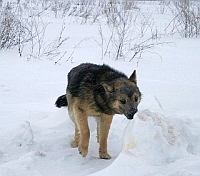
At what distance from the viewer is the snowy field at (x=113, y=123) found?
3.16 m

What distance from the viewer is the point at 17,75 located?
681cm

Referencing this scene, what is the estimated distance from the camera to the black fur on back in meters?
4.09

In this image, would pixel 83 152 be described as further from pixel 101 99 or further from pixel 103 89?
pixel 103 89

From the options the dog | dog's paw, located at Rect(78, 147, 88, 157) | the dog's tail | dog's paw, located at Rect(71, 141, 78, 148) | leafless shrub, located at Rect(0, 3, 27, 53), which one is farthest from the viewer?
leafless shrub, located at Rect(0, 3, 27, 53)

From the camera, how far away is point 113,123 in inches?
191

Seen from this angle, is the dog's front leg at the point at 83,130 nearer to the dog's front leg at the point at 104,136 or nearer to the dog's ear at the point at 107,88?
the dog's front leg at the point at 104,136

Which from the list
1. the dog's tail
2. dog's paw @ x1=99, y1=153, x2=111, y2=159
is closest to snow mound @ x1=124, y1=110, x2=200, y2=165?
dog's paw @ x1=99, y1=153, x2=111, y2=159

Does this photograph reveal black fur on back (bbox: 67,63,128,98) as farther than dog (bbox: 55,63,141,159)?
Yes

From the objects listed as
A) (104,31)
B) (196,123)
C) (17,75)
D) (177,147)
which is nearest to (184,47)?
(104,31)

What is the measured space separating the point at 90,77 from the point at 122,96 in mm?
510

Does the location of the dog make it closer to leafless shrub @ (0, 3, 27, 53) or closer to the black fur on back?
the black fur on back

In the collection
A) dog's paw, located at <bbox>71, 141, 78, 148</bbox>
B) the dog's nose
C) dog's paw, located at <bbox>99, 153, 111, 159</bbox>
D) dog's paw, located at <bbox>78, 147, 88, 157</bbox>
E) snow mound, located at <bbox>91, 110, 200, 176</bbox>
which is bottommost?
dog's paw, located at <bbox>71, 141, 78, 148</bbox>

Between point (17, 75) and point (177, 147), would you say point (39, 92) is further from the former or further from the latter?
point (177, 147)

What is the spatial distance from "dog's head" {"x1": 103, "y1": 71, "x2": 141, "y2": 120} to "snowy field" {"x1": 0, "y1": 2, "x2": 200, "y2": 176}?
0.13m
